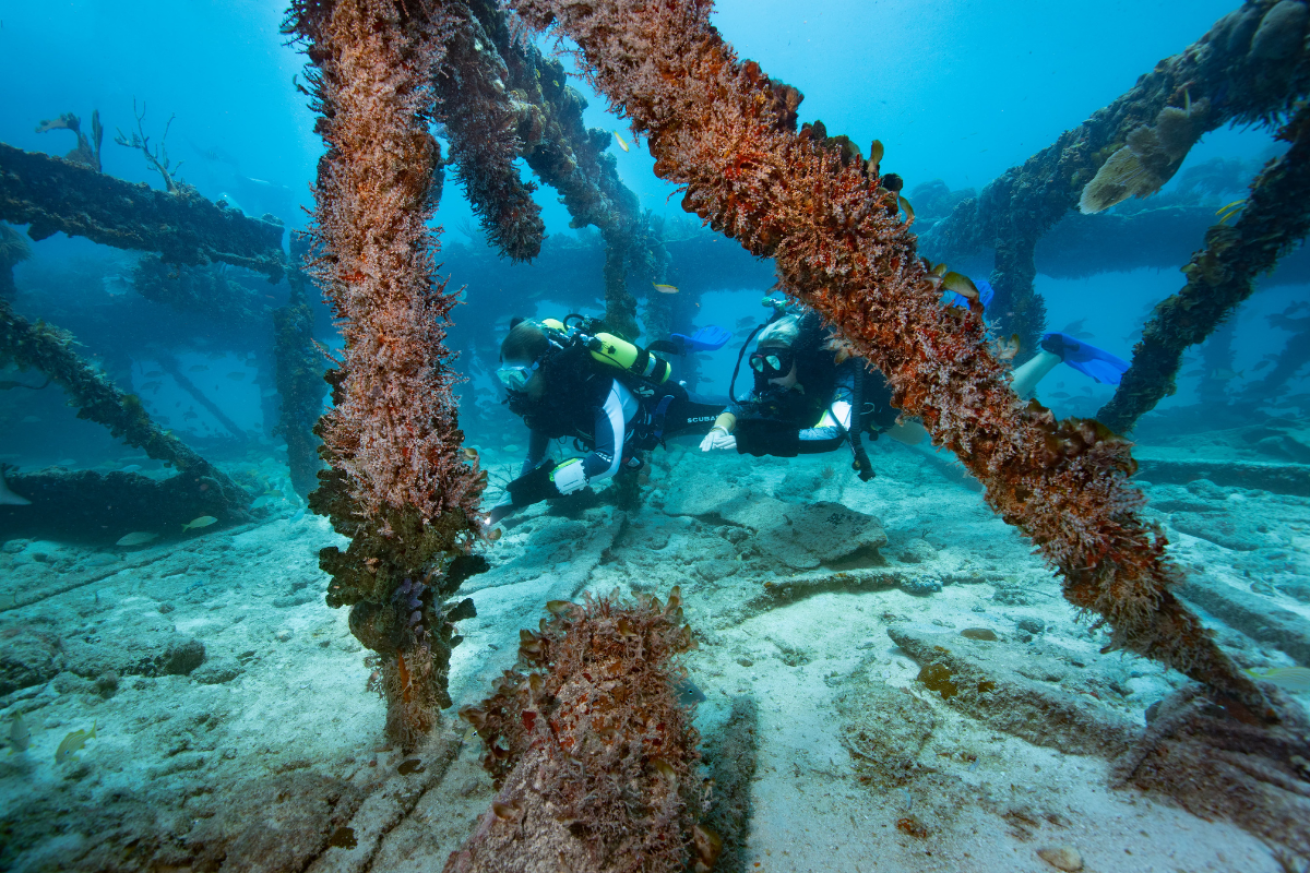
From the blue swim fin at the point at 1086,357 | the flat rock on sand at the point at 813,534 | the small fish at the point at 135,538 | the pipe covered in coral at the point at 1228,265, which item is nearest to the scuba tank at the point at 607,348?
the flat rock on sand at the point at 813,534

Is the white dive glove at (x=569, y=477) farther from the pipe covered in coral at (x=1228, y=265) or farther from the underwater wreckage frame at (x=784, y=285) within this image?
the pipe covered in coral at (x=1228, y=265)

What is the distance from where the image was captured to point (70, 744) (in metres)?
2.54

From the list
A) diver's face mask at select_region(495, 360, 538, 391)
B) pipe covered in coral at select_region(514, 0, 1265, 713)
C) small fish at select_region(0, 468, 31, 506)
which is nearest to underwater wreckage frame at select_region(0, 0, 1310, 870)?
pipe covered in coral at select_region(514, 0, 1265, 713)

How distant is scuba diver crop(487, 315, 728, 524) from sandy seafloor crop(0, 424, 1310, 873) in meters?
0.93

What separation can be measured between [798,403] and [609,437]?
2.70 metres

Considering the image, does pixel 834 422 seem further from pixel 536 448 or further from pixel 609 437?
pixel 536 448

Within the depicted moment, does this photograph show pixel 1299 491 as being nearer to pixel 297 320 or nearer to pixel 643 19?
pixel 643 19

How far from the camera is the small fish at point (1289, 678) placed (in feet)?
8.43

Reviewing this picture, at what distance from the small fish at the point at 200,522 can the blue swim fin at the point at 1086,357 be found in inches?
567

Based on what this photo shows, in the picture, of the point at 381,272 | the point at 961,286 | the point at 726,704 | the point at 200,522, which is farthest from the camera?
the point at 200,522

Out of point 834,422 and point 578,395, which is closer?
point 834,422

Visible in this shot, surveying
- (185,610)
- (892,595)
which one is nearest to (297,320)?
(185,610)

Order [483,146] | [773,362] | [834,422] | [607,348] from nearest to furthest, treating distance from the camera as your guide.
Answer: [483,146]
[834,422]
[773,362]
[607,348]

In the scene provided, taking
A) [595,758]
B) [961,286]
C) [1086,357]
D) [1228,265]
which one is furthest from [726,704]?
[1086,357]
